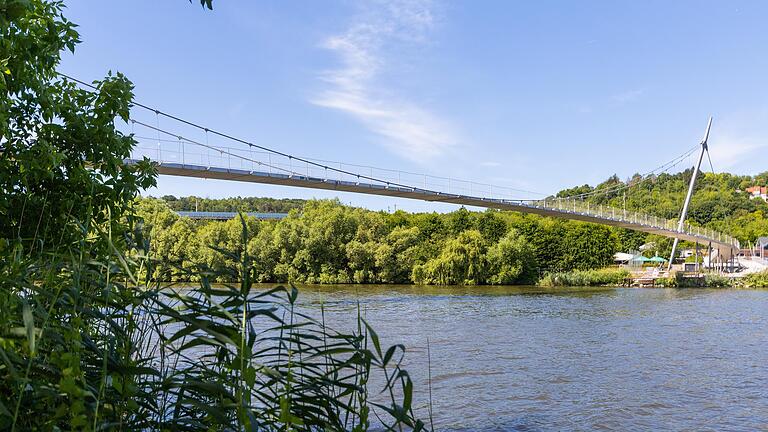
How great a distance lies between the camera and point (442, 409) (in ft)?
19.5

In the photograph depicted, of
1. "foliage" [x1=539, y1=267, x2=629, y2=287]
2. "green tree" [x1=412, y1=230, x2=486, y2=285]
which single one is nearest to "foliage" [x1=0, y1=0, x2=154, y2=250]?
"green tree" [x1=412, y1=230, x2=486, y2=285]

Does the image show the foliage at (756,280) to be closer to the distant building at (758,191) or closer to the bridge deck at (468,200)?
the bridge deck at (468,200)

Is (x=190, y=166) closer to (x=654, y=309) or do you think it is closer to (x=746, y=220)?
(x=654, y=309)

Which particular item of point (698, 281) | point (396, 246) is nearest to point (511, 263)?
point (396, 246)

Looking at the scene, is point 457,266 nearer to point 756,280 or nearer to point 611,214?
point 611,214

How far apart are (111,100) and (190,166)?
755 inches

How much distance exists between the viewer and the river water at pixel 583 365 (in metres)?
5.82

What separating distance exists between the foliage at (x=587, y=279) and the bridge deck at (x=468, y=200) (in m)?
2.61

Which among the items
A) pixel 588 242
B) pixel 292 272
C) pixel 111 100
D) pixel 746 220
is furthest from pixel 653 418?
pixel 746 220

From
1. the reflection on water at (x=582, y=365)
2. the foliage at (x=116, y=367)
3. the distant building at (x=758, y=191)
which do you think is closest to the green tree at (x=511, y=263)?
the reflection on water at (x=582, y=365)

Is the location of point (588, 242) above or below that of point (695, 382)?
above

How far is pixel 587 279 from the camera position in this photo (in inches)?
1218

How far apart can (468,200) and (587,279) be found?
23.0 feet

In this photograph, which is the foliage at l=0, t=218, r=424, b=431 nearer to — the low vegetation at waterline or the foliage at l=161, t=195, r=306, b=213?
the low vegetation at waterline
